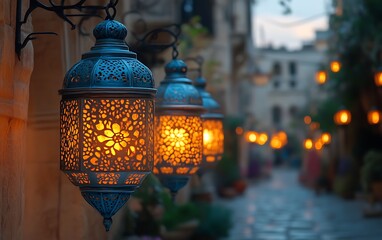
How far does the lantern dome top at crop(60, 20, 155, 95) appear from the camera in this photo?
4707 mm

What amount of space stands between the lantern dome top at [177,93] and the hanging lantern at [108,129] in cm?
196

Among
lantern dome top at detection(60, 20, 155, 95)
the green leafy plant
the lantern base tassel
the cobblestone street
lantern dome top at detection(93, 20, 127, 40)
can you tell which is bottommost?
the cobblestone street

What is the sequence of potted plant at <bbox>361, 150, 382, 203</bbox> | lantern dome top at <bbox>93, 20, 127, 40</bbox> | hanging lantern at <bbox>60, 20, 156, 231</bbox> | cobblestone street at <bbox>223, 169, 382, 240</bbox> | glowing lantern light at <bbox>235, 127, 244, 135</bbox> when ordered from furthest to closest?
glowing lantern light at <bbox>235, 127, 244, 135</bbox> < potted plant at <bbox>361, 150, 382, 203</bbox> < cobblestone street at <bbox>223, 169, 382, 240</bbox> < lantern dome top at <bbox>93, 20, 127, 40</bbox> < hanging lantern at <bbox>60, 20, 156, 231</bbox>

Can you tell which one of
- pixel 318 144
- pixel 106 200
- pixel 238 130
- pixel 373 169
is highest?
pixel 238 130

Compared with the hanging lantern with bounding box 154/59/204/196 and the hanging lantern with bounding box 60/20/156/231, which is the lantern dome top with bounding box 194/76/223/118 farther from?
the hanging lantern with bounding box 60/20/156/231

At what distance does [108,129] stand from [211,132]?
3991mm

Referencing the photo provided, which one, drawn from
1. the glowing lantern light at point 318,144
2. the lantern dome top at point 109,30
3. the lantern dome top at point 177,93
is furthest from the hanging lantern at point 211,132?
the glowing lantern light at point 318,144

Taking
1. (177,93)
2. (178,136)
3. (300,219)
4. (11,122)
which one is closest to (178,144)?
(178,136)

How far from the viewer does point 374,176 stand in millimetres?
23797

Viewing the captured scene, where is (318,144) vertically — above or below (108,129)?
above

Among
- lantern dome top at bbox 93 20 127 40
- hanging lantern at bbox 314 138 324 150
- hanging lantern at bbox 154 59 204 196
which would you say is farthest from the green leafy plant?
lantern dome top at bbox 93 20 127 40

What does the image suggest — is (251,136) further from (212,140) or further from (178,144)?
(178,144)

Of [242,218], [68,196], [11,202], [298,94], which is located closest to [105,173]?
[11,202]

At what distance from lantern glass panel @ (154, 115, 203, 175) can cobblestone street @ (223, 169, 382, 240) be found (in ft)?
35.5
